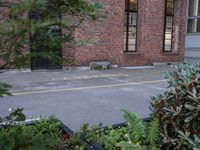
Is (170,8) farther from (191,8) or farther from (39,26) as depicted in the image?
(39,26)

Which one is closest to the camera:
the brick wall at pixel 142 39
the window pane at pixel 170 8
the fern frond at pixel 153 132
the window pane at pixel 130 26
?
the fern frond at pixel 153 132

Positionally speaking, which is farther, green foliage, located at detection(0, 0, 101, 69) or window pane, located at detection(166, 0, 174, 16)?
window pane, located at detection(166, 0, 174, 16)

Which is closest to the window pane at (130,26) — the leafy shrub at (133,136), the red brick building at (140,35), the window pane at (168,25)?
the red brick building at (140,35)

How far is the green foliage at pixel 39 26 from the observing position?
1.35m

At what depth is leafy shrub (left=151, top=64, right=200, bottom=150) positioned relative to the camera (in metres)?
3.00

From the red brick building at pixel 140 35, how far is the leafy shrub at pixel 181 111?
1080 centimetres

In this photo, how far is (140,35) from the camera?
644 inches

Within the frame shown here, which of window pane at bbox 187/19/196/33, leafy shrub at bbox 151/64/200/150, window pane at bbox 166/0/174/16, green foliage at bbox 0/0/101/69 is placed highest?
window pane at bbox 166/0/174/16

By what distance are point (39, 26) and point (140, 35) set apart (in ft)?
50.2

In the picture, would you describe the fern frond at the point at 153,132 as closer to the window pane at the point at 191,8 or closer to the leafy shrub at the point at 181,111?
the leafy shrub at the point at 181,111

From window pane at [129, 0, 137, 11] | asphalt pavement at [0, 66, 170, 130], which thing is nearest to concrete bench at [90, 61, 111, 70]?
asphalt pavement at [0, 66, 170, 130]

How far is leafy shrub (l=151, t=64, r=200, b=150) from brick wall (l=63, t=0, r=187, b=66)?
10.6 meters

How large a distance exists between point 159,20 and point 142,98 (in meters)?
9.23

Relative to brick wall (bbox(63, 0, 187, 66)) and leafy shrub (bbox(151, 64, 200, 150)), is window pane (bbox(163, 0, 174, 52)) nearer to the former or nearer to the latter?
brick wall (bbox(63, 0, 187, 66))
